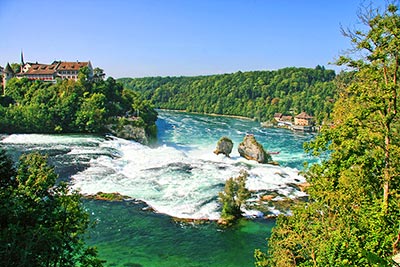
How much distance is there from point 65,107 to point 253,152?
28.6 m

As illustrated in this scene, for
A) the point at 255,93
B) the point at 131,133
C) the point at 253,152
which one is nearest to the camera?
the point at 253,152

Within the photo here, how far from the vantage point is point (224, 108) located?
114500 mm

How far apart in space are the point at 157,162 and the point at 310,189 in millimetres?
26364

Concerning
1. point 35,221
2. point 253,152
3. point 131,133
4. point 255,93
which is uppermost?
point 255,93

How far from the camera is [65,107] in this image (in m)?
51.9

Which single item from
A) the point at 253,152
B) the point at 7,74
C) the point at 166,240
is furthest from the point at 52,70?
the point at 166,240

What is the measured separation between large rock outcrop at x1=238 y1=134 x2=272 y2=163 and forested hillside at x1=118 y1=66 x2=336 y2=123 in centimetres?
4950

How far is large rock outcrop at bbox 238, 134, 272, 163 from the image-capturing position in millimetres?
39781

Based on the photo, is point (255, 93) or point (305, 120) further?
point (255, 93)

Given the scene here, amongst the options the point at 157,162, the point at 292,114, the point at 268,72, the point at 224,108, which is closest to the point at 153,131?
the point at 157,162

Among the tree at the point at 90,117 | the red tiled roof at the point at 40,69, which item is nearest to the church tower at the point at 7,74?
the red tiled roof at the point at 40,69

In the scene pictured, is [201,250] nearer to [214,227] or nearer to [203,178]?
[214,227]

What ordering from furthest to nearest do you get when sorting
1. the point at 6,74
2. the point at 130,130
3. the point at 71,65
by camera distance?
the point at 71,65
the point at 6,74
the point at 130,130

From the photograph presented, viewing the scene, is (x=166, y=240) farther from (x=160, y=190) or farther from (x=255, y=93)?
(x=255, y=93)
